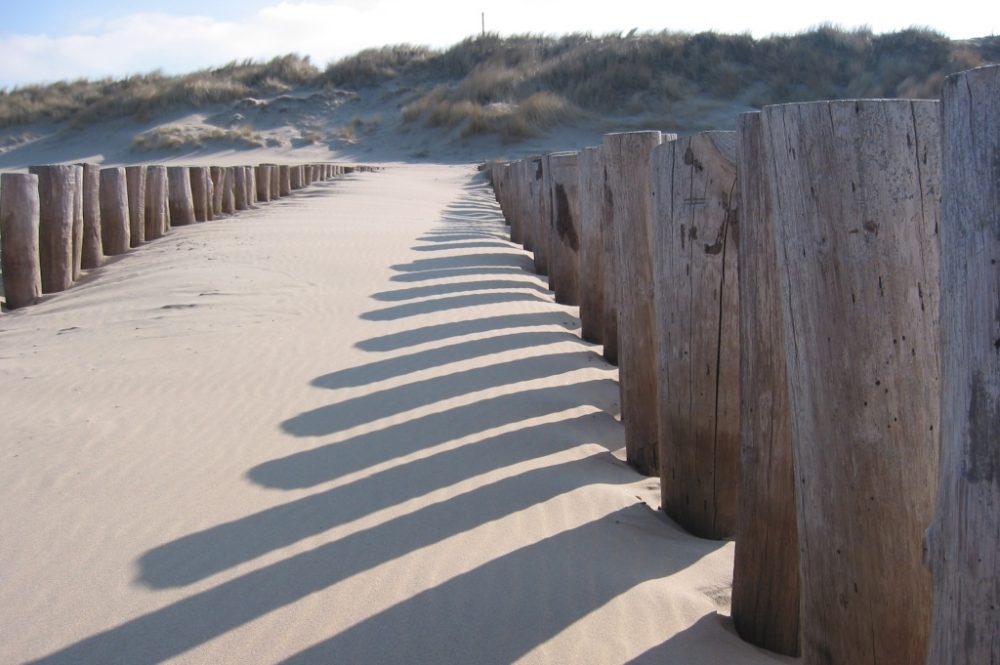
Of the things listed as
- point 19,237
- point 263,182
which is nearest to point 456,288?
point 19,237

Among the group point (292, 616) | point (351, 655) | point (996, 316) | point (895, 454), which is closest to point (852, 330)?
point (895, 454)

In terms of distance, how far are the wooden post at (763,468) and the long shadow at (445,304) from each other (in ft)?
15.1

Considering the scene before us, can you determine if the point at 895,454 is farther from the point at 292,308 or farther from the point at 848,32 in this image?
the point at 848,32

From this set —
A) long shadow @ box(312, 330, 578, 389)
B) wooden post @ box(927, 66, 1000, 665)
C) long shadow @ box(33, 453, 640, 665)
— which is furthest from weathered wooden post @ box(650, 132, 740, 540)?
long shadow @ box(312, 330, 578, 389)

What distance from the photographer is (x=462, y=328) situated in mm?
6848

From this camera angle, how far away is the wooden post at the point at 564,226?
7602 mm

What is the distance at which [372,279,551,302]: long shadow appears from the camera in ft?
26.5

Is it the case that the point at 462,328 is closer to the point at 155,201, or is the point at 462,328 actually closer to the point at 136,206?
the point at 136,206

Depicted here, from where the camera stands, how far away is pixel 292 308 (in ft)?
24.8

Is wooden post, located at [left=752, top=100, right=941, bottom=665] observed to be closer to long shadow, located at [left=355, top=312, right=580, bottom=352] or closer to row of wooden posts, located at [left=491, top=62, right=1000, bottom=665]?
row of wooden posts, located at [left=491, top=62, right=1000, bottom=665]

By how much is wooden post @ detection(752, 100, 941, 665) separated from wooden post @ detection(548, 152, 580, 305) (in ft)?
17.2

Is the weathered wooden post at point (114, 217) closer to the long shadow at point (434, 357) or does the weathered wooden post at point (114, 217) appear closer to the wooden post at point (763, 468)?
the long shadow at point (434, 357)

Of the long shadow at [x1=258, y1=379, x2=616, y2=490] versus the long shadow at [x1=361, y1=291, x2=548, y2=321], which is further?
the long shadow at [x1=361, y1=291, x2=548, y2=321]

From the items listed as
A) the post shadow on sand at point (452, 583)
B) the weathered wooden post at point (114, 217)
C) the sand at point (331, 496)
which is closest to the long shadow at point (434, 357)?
the sand at point (331, 496)
